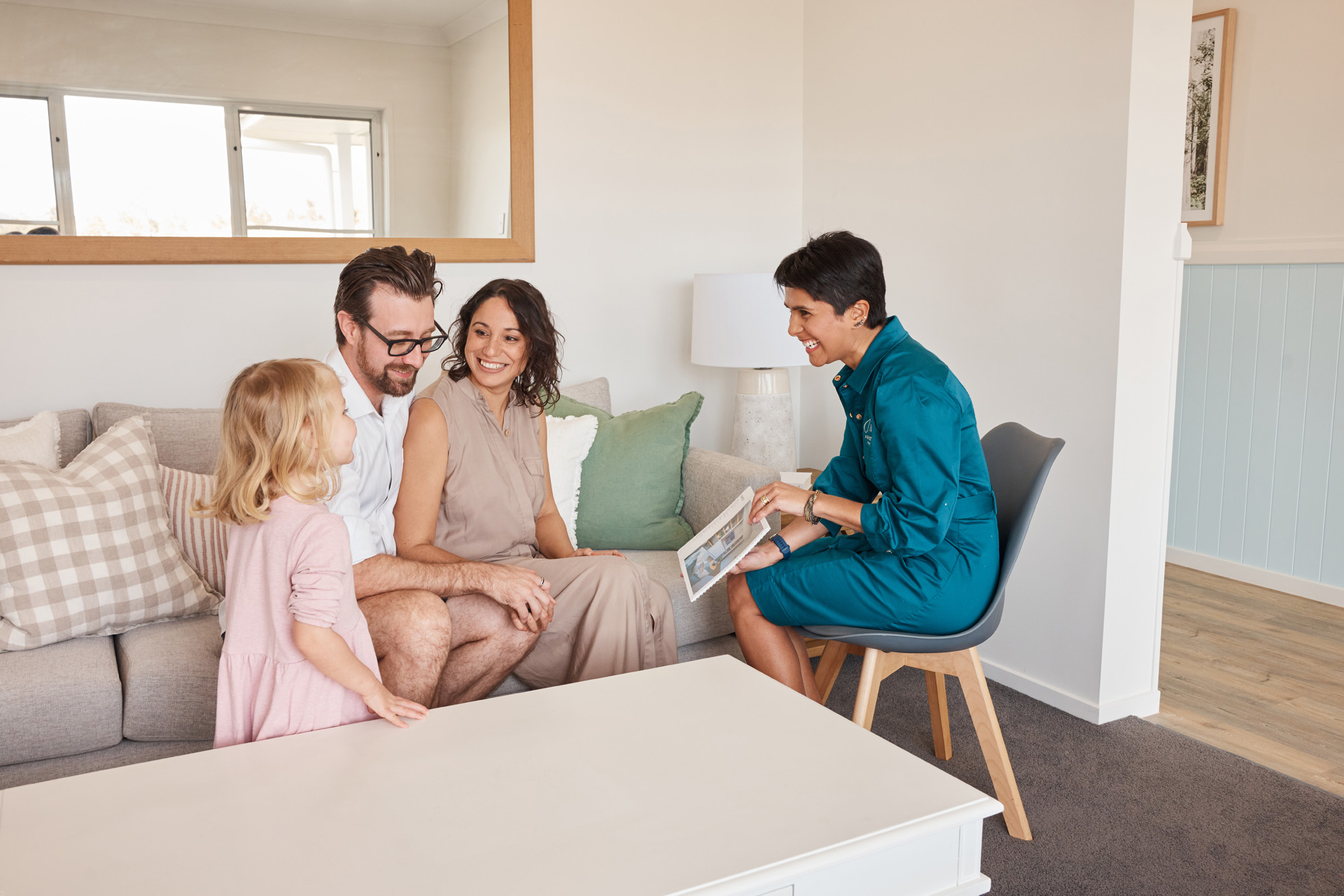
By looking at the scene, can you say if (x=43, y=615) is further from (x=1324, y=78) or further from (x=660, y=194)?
(x=1324, y=78)

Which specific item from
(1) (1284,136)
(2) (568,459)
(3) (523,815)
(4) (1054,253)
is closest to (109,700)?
(3) (523,815)

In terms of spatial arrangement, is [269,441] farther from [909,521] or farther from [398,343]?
[909,521]

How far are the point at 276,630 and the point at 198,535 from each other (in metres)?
0.85

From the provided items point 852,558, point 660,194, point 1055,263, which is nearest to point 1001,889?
point 852,558

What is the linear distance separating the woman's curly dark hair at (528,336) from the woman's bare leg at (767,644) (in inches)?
25.1

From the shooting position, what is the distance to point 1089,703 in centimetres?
256

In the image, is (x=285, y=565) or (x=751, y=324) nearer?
(x=285, y=565)

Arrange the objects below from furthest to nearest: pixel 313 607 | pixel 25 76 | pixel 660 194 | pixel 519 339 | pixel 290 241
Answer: pixel 660 194 < pixel 290 241 < pixel 25 76 < pixel 519 339 < pixel 313 607

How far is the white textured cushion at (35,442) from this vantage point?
2176mm

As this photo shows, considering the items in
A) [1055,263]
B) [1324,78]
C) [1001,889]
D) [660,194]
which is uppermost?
[1324,78]

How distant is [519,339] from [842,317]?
0.69 m

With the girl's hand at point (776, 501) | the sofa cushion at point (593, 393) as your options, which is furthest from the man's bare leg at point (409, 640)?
the sofa cushion at point (593, 393)

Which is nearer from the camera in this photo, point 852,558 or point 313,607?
point 313,607

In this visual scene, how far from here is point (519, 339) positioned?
2154mm
